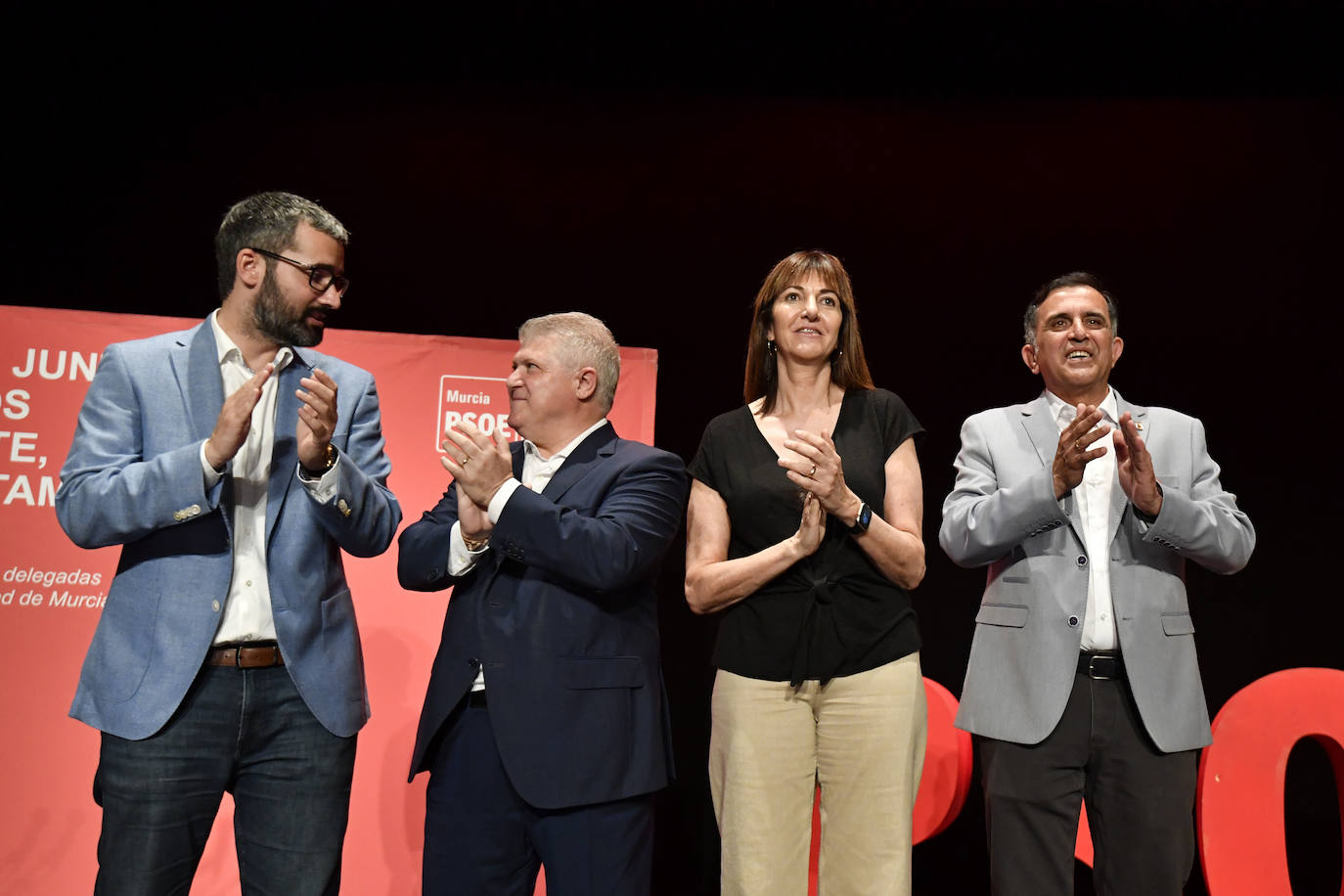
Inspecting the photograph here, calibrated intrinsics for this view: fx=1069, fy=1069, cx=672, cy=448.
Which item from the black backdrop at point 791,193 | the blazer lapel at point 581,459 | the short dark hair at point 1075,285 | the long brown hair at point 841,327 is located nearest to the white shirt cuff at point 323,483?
the blazer lapel at point 581,459

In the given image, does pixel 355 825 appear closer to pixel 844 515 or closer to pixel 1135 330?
pixel 844 515

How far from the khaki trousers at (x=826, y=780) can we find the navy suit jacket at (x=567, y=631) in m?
0.19

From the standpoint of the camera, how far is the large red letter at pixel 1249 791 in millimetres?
2705

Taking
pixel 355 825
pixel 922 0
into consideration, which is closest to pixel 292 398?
pixel 355 825

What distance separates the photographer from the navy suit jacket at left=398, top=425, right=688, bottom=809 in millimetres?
2031

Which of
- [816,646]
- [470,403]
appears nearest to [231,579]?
[816,646]

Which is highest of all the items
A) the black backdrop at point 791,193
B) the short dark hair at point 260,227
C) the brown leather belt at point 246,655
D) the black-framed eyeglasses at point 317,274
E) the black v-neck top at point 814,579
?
the black backdrop at point 791,193

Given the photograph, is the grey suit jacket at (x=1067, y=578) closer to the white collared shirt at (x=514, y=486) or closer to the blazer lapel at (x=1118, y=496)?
the blazer lapel at (x=1118, y=496)

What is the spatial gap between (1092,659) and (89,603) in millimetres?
2971

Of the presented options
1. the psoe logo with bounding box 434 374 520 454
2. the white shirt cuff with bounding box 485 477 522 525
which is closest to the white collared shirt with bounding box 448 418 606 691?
the white shirt cuff with bounding box 485 477 522 525

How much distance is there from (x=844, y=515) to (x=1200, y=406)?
9.02 ft

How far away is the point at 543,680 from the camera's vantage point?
2.06 meters

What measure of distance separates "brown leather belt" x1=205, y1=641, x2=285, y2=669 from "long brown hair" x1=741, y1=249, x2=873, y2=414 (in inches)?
48.8

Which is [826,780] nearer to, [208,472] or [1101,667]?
[1101,667]
